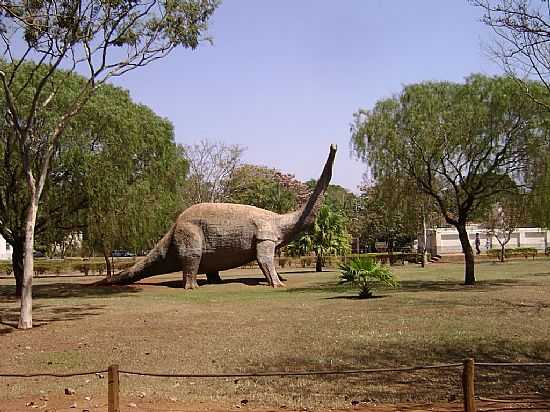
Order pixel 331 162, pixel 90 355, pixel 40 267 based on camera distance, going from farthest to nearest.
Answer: pixel 40 267 < pixel 331 162 < pixel 90 355

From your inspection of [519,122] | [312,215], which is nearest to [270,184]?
[312,215]

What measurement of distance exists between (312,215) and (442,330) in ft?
49.1

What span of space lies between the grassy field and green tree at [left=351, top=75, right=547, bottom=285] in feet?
16.5

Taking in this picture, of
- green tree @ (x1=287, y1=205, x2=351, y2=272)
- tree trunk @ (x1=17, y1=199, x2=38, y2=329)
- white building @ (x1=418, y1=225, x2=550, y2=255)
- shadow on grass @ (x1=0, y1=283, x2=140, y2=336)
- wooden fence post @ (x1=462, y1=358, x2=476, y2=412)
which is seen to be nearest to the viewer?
wooden fence post @ (x1=462, y1=358, x2=476, y2=412)

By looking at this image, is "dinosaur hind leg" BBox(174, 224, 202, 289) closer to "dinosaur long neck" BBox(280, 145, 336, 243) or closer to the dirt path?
"dinosaur long neck" BBox(280, 145, 336, 243)

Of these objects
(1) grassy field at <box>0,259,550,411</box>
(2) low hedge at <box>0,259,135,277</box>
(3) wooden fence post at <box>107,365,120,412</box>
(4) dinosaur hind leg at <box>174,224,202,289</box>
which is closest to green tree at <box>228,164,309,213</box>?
(2) low hedge at <box>0,259,135,277</box>

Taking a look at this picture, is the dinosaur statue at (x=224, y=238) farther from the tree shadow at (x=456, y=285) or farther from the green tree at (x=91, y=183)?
the tree shadow at (x=456, y=285)

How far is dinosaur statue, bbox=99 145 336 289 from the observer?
26.5m

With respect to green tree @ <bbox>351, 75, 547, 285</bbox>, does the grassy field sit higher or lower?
lower

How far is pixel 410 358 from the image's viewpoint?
10438 mm

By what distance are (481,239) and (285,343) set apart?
59071mm

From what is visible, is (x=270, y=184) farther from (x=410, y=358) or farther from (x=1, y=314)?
(x=410, y=358)

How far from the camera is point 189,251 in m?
26.4

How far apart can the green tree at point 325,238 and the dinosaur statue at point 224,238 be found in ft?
39.1
